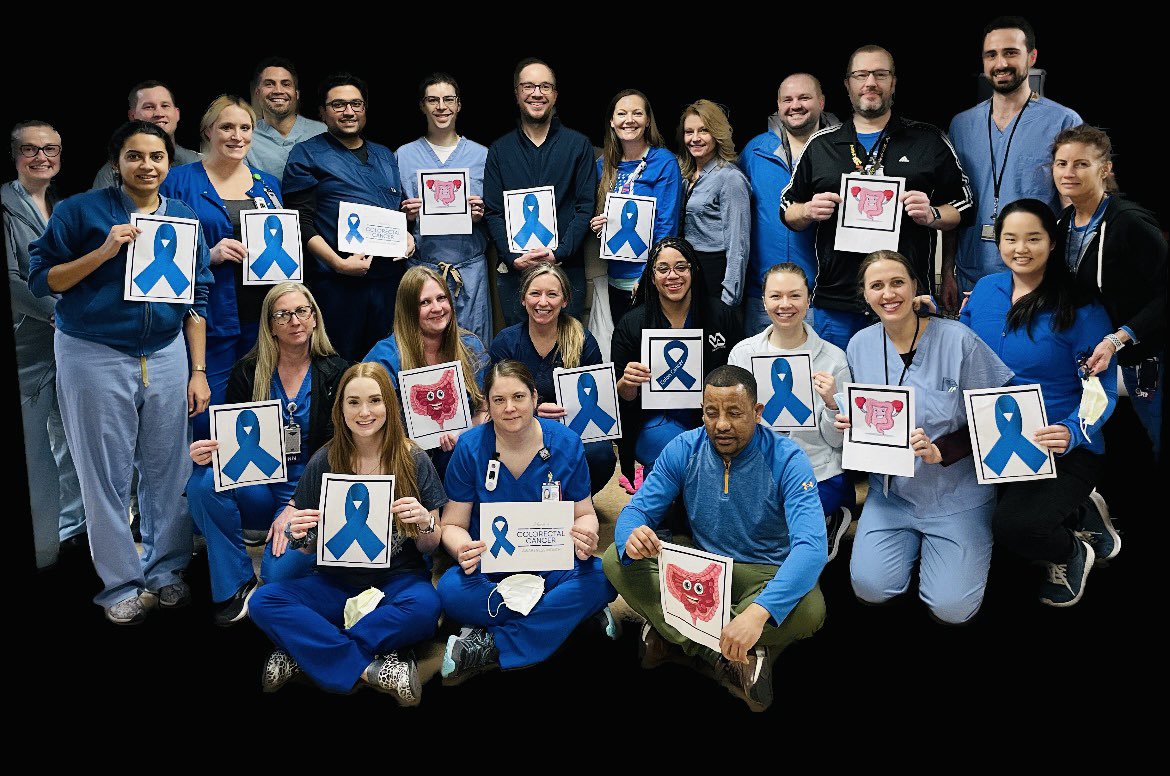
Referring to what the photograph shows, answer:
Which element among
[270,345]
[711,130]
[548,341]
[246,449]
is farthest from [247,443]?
[711,130]

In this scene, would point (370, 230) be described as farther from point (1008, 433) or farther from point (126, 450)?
point (1008, 433)

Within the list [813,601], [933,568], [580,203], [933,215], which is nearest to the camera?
[813,601]

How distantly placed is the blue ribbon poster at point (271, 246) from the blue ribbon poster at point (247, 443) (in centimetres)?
111

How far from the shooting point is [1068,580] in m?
5.45

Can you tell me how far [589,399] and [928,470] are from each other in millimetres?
1765

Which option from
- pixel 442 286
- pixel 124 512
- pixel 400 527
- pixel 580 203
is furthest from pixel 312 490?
pixel 580 203

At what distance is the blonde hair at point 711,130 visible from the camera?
21.7ft

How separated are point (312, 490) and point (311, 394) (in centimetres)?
72

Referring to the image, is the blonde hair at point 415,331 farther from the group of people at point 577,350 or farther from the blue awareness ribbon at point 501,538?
the blue awareness ribbon at point 501,538

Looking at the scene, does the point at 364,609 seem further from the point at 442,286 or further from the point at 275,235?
the point at 275,235

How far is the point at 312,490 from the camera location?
4.97m

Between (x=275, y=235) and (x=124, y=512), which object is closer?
(x=124, y=512)

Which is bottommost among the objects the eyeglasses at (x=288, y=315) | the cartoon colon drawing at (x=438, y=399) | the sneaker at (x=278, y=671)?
the sneaker at (x=278, y=671)

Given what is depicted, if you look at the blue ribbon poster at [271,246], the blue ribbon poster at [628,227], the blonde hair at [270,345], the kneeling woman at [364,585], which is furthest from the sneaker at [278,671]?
the blue ribbon poster at [628,227]
